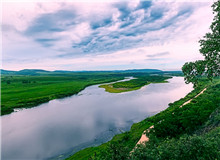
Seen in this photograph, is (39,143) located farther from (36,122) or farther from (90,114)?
(90,114)

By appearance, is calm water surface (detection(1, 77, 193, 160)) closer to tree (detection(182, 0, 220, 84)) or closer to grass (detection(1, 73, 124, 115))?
grass (detection(1, 73, 124, 115))

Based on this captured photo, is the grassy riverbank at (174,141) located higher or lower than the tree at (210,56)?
lower

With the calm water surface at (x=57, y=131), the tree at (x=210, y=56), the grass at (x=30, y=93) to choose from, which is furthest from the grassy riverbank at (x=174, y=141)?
the grass at (x=30, y=93)

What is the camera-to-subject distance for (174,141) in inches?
376

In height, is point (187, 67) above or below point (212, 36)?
below

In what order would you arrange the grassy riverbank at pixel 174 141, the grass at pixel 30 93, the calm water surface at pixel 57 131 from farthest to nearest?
the grass at pixel 30 93
the calm water surface at pixel 57 131
the grassy riverbank at pixel 174 141

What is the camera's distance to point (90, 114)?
34406 millimetres

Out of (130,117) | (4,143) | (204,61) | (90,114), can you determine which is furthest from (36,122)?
(204,61)

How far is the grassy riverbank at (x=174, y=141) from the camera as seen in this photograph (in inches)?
278

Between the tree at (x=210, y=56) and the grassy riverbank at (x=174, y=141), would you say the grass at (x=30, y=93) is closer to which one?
the grassy riverbank at (x=174, y=141)

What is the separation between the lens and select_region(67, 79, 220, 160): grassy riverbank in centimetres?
707

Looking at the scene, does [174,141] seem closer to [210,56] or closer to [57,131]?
[210,56]

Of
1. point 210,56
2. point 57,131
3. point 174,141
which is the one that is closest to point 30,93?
point 57,131

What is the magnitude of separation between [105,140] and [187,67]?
59.5ft
